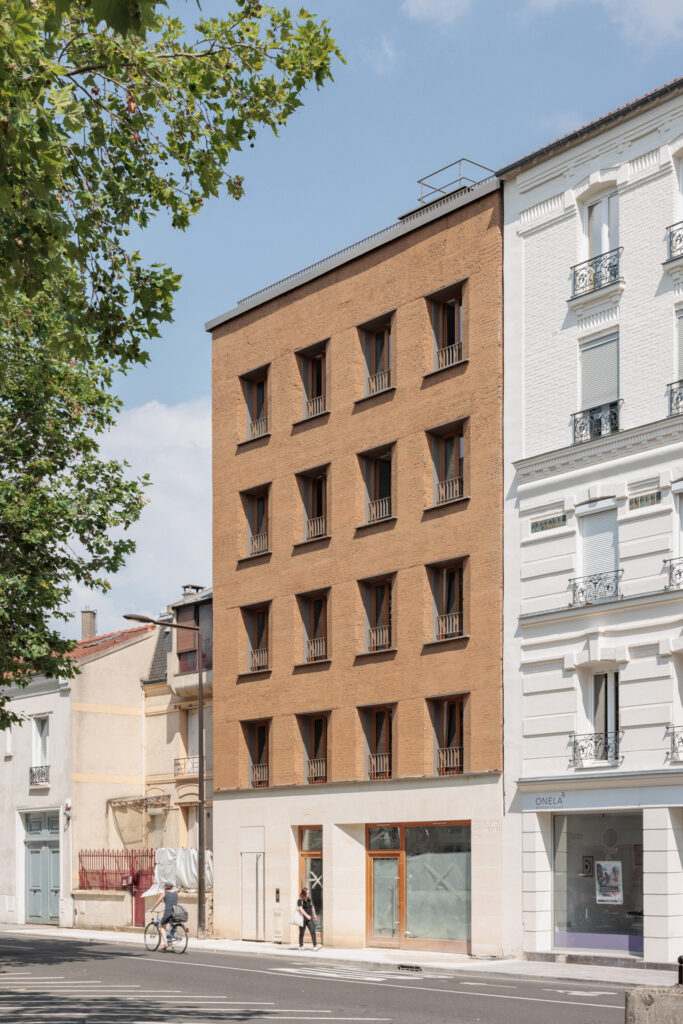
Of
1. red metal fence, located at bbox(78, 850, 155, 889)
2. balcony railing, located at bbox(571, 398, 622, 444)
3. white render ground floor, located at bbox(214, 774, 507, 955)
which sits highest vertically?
balcony railing, located at bbox(571, 398, 622, 444)

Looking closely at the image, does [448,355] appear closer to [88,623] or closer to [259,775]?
[259,775]

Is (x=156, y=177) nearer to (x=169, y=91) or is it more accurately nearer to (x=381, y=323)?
(x=169, y=91)

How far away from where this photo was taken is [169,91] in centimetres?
1603

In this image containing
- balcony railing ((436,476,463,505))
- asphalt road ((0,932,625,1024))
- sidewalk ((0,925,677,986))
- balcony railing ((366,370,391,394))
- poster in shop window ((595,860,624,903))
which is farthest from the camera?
balcony railing ((366,370,391,394))

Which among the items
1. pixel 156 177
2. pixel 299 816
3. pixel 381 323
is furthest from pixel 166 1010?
pixel 381 323

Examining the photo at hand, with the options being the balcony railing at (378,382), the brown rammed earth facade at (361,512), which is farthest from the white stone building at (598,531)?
the balcony railing at (378,382)

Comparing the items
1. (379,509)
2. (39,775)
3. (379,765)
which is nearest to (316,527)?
(379,509)

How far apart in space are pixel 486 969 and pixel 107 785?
24.4m

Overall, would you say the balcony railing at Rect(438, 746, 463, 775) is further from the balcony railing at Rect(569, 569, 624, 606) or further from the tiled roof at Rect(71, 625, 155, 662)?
the tiled roof at Rect(71, 625, 155, 662)

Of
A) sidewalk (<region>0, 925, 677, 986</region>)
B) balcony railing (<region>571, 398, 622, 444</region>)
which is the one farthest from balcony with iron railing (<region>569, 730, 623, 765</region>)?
balcony railing (<region>571, 398, 622, 444</region>)

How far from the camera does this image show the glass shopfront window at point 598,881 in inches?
1162

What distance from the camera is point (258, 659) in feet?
134

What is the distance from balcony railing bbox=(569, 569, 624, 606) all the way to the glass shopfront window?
14.9 feet

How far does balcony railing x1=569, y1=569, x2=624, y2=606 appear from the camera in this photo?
100 ft
